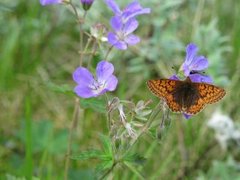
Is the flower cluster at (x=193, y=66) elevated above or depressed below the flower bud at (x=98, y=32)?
below

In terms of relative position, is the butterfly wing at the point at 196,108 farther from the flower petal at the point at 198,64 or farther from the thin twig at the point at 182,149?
the thin twig at the point at 182,149

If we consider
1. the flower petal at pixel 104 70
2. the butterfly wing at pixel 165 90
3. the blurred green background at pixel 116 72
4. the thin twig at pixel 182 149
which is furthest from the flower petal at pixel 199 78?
the thin twig at pixel 182 149

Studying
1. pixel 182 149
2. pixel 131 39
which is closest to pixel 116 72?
pixel 182 149

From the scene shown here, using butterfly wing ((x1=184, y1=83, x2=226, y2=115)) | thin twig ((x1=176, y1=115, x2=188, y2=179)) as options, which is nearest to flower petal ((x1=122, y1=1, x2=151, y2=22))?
butterfly wing ((x1=184, y1=83, x2=226, y2=115))

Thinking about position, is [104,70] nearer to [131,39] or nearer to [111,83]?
[111,83]

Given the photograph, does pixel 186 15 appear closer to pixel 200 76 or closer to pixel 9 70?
pixel 9 70

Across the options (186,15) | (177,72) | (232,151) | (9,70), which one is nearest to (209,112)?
(232,151)
